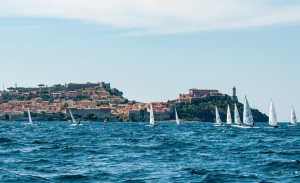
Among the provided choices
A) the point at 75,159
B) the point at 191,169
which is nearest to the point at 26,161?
the point at 75,159

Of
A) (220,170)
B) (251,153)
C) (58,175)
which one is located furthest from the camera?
(251,153)

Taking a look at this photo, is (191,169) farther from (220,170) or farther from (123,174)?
(123,174)

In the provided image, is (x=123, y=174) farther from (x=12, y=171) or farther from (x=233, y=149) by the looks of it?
(x=233, y=149)

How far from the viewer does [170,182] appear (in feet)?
96.6

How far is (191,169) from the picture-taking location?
3425 centimetres

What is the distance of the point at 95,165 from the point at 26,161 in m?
5.32

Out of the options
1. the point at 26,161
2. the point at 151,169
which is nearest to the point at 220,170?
the point at 151,169

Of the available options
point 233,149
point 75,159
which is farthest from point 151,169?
point 233,149

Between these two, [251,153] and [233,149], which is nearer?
[251,153]

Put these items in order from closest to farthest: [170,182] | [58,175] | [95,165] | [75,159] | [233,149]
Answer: [170,182] → [58,175] → [95,165] → [75,159] → [233,149]

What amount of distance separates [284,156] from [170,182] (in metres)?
15.5

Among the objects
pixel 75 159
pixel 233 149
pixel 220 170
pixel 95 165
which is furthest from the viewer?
Answer: pixel 233 149

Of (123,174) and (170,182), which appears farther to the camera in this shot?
(123,174)

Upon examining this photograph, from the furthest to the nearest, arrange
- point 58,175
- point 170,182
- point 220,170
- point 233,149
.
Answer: point 233,149, point 220,170, point 58,175, point 170,182
